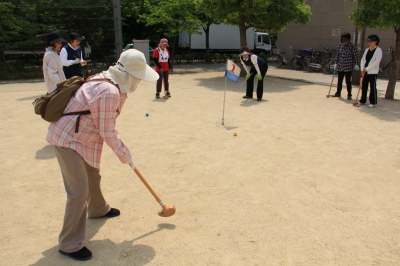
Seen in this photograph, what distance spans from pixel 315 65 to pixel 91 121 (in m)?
15.8

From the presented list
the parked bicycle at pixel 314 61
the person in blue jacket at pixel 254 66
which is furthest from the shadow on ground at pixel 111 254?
the parked bicycle at pixel 314 61

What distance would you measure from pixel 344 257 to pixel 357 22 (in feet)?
25.6

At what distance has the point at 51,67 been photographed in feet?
19.2

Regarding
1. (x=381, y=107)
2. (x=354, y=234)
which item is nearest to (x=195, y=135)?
(x=354, y=234)

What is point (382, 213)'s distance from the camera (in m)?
3.78

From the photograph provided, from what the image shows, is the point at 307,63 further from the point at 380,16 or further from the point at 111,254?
the point at 111,254

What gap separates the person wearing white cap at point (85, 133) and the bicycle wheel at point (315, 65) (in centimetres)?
1533

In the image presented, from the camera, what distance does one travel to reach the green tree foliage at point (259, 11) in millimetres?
12401

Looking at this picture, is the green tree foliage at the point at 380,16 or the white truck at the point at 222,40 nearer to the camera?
the green tree foliage at the point at 380,16

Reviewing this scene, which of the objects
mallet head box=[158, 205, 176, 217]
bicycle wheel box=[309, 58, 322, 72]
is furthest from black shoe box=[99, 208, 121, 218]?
bicycle wheel box=[309, 58, 322, 72]

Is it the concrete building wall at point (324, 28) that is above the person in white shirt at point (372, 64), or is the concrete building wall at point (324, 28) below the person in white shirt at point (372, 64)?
above

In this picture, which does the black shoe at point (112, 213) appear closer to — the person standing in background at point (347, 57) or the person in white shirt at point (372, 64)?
the person in white shirt at point (372, 64)

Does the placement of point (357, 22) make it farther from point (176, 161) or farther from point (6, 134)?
point (6, 134)

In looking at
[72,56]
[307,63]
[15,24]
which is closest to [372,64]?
[72,56]
